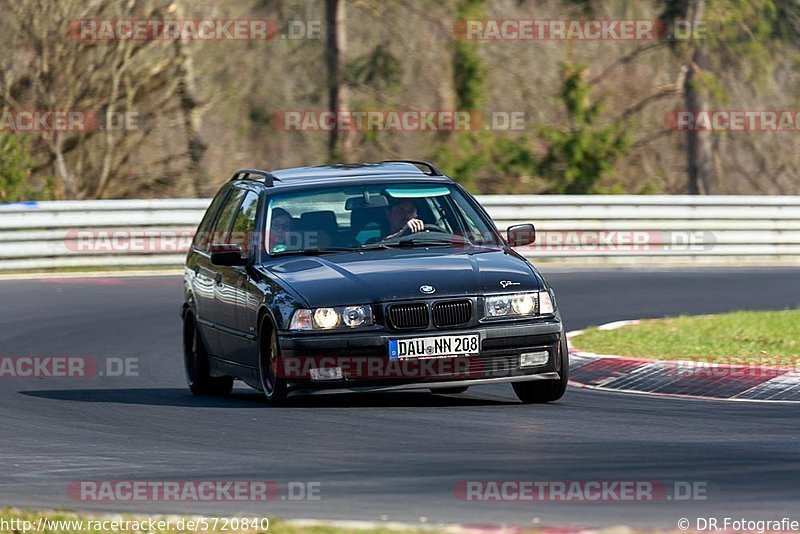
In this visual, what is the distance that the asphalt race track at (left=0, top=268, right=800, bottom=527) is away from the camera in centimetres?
712

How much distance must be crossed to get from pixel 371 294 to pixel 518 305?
36.0 inches

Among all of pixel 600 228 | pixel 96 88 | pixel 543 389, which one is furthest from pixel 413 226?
pixel 96 88

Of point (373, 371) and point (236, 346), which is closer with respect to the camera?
point (373, 371)

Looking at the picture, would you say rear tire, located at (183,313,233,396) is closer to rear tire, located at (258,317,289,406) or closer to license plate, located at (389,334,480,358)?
rear tire, located at (258,317,289,406)

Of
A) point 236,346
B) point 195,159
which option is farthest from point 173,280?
point 236,346

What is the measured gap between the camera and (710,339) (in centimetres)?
1391

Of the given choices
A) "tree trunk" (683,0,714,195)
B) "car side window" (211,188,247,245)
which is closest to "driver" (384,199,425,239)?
"car side window" (211,188,247,245)

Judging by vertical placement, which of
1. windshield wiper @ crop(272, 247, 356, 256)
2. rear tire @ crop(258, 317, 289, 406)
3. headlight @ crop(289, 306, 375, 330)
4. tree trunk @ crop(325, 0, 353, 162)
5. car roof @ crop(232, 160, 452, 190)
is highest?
tree trunk @ crop(325, 0, 353, 162)

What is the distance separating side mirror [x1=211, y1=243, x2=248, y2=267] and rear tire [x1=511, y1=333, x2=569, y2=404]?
6.69 feet

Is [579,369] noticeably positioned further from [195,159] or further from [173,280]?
[195,159]

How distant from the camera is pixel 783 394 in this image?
11.2 m

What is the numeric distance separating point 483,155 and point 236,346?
63.5ft

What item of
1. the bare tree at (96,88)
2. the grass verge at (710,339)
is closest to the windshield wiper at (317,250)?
the grass verge at (710,339)

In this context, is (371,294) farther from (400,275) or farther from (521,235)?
(521,235)
